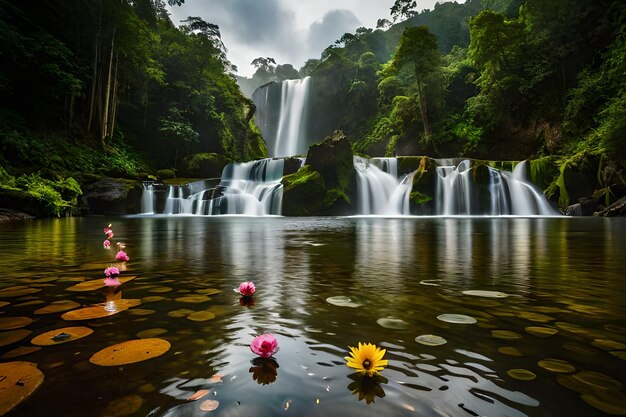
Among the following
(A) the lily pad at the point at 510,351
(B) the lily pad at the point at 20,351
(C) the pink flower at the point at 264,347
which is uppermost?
(C) the pink flower at the point at 264,347

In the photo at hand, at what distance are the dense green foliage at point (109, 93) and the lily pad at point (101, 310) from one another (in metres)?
14.8

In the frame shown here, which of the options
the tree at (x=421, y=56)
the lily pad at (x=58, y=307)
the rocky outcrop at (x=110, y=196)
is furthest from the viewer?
the tree at (x=421, y=56)

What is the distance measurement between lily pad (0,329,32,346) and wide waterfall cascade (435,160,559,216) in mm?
18617

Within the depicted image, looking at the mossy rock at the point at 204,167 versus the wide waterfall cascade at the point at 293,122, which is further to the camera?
the wide waterfall cascade at the point at 293,122

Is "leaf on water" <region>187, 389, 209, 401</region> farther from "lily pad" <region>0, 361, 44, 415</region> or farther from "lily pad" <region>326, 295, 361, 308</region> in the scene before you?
"lily pad" <region>326, 295, 361, 308</region>

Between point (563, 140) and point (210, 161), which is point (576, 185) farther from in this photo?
point (210, 161)

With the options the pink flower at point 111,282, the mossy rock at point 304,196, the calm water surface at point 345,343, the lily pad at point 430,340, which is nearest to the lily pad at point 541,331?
the calm water surface at point 345,343

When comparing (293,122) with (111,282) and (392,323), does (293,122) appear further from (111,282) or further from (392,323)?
(392,323)

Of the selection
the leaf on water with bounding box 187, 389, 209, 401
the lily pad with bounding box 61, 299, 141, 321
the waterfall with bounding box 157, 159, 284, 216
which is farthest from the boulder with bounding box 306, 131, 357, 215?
the leaf on water with bounding box 187, 389, 209, 401

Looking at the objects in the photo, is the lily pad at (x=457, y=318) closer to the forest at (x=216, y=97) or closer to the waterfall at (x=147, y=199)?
the forest at (x=216, y=97)

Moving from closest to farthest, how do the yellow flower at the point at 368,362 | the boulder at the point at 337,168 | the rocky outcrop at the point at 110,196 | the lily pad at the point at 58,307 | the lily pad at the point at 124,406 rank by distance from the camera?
the lily pad at the point at 124,406 → the yellow flower at the point at 368,362 → the lily pad at the point at 58,307 → the rocky outcrop at the point at 110,196 → the boulder at the point at 337,168

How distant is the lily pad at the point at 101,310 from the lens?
63.0 inches

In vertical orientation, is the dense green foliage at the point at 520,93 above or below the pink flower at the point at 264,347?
above

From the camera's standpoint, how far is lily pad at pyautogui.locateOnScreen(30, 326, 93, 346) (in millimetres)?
1269
